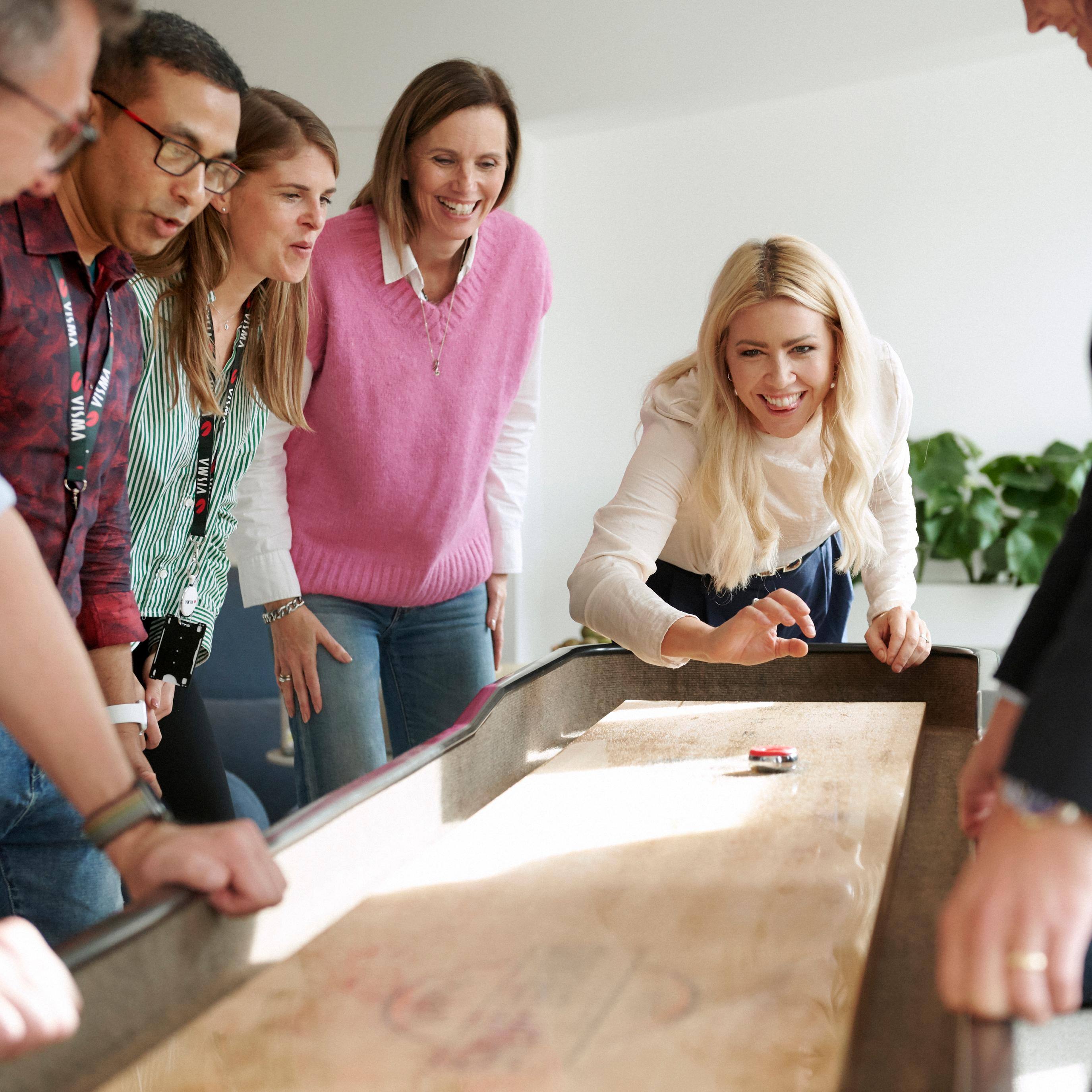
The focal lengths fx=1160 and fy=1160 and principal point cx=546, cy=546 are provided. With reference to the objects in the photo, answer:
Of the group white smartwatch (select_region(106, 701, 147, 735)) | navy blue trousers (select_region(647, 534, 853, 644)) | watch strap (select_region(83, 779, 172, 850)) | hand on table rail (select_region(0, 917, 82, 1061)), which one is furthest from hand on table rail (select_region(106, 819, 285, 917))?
navy blue trousers (select_region(647, 534, 853, 644))

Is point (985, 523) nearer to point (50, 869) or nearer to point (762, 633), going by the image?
point (762, 633)

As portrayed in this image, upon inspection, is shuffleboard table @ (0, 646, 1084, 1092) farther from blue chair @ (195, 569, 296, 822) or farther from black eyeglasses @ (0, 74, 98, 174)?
blue chair @ (195, 569, 296, 822)

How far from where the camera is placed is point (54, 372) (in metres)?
1.24

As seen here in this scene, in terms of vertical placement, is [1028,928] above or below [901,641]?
above

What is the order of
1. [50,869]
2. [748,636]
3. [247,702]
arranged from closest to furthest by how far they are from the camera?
[50,869] → [748,636] → [247,702]

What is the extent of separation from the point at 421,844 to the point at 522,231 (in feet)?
4.38

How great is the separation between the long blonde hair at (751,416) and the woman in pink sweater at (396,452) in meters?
0.42

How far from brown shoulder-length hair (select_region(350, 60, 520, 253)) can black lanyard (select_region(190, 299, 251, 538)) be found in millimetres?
422

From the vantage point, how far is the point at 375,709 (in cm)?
201

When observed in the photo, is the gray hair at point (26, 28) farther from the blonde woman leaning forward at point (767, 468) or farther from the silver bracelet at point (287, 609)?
the silver bracelet at point (287, 609)

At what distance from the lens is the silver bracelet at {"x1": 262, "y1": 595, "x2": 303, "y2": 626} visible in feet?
6.54

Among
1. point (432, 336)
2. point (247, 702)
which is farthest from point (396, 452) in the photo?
point (247, 702)

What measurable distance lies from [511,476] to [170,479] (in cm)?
83

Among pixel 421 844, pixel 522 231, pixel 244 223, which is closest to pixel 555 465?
pixel 522 231
